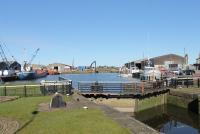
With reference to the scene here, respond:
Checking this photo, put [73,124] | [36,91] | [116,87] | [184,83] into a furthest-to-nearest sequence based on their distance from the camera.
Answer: [184,83], [116,87], [36,91], [73,124]

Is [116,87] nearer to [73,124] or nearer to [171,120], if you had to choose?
[171,120]

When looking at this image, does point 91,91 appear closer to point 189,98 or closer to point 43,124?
point 189,98

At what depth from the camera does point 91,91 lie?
4022 cm

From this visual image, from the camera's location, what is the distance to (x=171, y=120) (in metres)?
36.4

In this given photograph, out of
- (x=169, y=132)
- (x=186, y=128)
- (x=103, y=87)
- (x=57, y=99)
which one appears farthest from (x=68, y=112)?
(x=103, y=87)

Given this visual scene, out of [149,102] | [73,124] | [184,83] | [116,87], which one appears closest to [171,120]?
[149,102]

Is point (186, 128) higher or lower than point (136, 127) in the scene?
lower

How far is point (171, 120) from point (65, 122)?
20.2 metres

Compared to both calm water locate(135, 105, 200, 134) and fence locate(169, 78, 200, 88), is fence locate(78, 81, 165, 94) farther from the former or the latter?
fence locate(169, 78, 200, 88)

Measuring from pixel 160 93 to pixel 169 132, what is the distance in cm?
1439

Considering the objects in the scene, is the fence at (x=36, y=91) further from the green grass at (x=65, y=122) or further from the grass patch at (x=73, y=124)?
the grass patch at (x=73, y=124)

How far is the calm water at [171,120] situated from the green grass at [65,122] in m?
11.2

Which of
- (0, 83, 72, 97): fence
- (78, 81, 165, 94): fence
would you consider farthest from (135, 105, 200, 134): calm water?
(0, 83, 72, 97): fence

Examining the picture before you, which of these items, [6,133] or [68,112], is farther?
[68,112]
